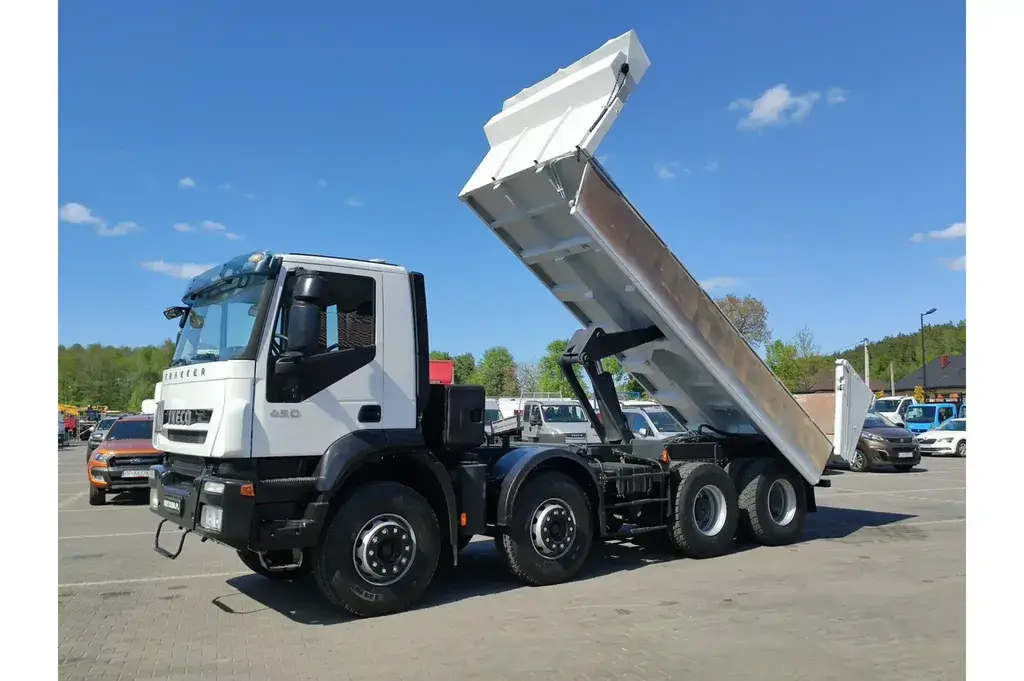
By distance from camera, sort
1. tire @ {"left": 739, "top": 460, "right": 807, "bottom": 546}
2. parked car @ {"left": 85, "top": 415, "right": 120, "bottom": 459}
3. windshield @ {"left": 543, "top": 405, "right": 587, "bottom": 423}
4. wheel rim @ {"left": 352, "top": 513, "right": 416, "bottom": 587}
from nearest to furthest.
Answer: wheel rim @ {"left": 352, "top": 513, "right": 416, "bottom": 587} → tire @ {"left": 739, "top": 460, "right": 807, "bottom": 546} → windshield @ {"left": 543, "top": 405, "right": 587, "bottom": 423} → parked car @ {"left": 85, "top": 415, "right": 120, "bottom": 459}

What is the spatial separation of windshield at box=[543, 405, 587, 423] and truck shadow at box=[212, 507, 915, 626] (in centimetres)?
856

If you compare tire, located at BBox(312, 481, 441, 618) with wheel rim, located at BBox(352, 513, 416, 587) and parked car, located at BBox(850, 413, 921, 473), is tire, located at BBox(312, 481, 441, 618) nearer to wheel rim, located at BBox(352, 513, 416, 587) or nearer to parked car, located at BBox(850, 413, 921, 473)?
wheel rim, located at BBox(352, 513, 416, 587)

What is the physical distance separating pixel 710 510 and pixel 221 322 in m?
5.89

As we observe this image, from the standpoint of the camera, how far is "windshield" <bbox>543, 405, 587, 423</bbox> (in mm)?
18992

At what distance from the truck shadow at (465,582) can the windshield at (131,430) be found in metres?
9.42

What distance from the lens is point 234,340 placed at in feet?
20.5

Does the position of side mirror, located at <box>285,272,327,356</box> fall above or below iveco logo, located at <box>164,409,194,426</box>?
above

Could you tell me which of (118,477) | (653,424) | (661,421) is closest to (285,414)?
(653,424)

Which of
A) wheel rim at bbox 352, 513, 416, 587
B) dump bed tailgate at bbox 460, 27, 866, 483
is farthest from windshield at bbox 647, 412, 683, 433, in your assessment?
wheel rim at bbox 352, 513, 416, 587

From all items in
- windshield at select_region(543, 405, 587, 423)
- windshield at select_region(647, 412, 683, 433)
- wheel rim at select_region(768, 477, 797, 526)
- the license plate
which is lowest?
wheel rim at select_region(768, 477, 797, 526)

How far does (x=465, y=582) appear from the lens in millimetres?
7762

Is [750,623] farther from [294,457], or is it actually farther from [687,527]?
[294,457]

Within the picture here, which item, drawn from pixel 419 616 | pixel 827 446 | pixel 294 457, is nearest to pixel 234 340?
pixel 294 457
